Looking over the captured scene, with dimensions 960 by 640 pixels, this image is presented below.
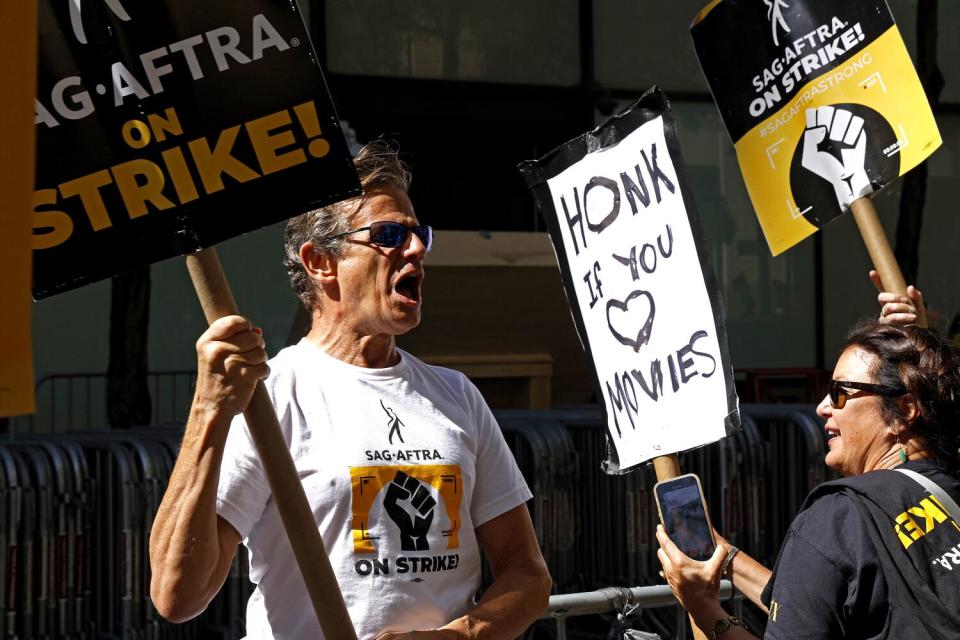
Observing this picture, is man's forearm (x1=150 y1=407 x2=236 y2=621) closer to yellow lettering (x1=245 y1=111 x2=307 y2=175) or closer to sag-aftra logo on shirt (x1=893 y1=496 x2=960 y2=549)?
yellow lettering (x1=245 y1=111 x2=307 y2=175)

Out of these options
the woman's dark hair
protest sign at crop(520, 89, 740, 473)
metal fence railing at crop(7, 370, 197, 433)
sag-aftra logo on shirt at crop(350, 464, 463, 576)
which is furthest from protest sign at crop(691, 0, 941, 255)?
metal fence railing at crop(7, 370, 197, 433)

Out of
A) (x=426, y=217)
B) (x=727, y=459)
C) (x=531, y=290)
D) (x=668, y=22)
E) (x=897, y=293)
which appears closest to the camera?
(x=897, y=293)

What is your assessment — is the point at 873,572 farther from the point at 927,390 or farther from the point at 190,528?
the point at 190,528

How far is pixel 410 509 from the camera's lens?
266 centimetres

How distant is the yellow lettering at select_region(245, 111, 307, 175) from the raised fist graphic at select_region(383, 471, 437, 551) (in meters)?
0.70

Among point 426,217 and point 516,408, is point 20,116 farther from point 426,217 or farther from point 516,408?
point 426,217

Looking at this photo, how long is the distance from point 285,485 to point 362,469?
372 millimetres

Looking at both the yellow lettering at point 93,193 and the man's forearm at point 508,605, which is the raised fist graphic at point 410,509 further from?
the yellow lettering at point 93,193

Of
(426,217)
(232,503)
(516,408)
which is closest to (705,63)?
(232,503)

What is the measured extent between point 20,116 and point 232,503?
0.96 m

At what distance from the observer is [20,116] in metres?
1.89

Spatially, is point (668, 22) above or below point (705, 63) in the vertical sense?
above

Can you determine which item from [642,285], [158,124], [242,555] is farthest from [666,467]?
[242,555]

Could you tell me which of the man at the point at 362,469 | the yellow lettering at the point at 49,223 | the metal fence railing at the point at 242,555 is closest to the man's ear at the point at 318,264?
the man at the point at 362,469
